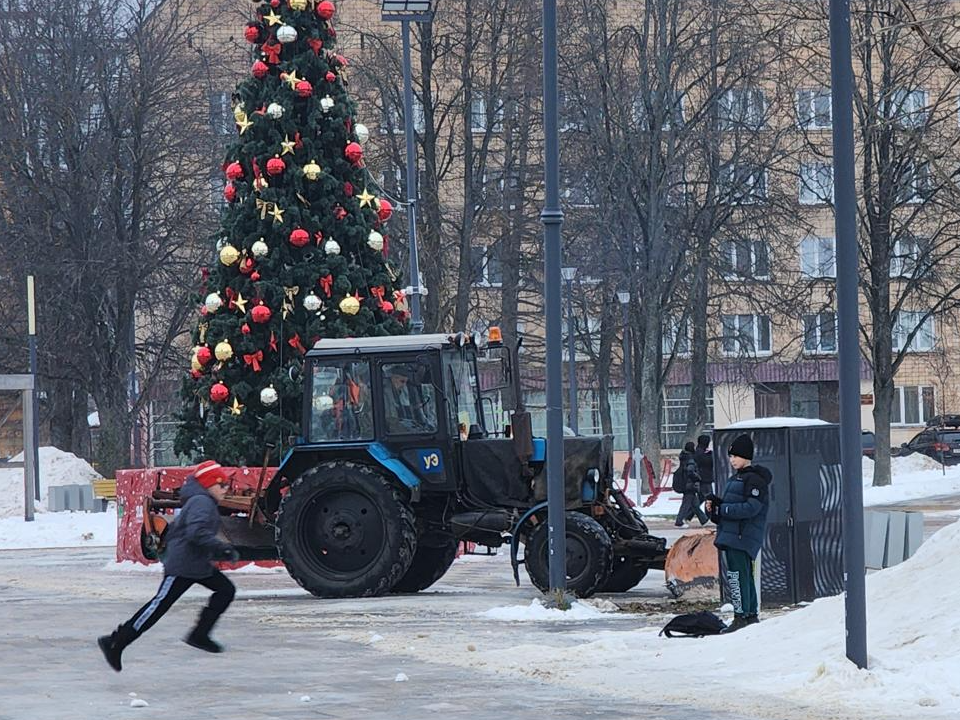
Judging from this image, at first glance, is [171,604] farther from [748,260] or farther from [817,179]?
[748,260]

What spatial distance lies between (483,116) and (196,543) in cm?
3470

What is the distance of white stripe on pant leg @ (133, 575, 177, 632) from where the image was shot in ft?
46.1

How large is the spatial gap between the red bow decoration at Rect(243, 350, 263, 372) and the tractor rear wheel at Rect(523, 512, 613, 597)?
870 cm

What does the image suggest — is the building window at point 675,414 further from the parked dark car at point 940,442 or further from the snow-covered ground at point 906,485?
the snow-covered ground at point 906,485

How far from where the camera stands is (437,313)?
145 ft

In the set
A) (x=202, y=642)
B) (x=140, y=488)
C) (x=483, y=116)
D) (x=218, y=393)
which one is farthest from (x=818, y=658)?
(x=483, y=116)

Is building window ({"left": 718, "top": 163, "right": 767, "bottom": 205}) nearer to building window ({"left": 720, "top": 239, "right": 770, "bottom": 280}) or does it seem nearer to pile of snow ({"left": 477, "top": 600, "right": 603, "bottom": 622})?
building window ({"left": 720, "top": 239, "right": 770, "bottom": 280})

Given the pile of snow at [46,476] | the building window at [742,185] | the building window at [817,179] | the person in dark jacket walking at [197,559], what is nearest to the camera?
the person in dark jacket walking at [197,559]

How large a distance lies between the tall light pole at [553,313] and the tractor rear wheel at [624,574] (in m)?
1.93

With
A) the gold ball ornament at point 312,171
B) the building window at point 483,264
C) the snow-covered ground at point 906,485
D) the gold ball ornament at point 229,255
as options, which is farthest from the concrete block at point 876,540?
the building window at point 483,264

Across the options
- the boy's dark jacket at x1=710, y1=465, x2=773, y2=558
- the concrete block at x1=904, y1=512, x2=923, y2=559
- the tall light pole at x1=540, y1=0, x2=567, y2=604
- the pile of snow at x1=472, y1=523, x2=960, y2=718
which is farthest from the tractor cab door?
the pile of snow at x1=472, y1=523, x2=960, y2=718

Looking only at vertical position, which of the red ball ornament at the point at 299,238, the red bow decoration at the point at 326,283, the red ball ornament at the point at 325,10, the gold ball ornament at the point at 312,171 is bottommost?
the red bow decoration at the point at 326,283

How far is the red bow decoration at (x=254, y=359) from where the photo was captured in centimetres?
2772

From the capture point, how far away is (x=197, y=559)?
14367 millimetres
